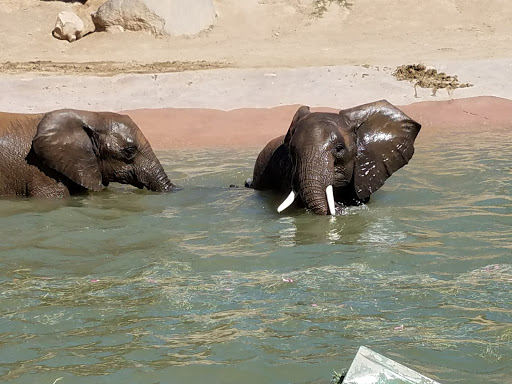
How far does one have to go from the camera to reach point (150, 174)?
11.7 meters

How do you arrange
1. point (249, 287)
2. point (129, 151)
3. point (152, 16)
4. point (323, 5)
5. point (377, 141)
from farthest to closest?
point (323, 5), point (152, 16), point (129, 151), point (377, 141), point (249, 287)

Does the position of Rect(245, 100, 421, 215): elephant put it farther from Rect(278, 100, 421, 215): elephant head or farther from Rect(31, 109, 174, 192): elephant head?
Rect(31, 109, 174, 192): elephant head

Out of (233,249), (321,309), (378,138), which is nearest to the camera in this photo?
(321,309)

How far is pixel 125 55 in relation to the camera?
2656 cm

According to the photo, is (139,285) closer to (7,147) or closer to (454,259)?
(454,259)

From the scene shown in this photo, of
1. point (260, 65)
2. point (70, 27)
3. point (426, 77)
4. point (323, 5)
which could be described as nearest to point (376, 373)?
point (426, 77)

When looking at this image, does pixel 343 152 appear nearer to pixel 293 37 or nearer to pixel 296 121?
pixel 296 121

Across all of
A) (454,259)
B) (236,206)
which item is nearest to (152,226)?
(236,206)

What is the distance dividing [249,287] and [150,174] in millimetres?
4842

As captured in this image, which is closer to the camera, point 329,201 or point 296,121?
point 329,201

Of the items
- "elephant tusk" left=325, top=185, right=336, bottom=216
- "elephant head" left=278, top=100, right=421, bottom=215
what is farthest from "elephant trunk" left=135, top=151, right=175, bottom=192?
"elephant tusk" left=325, top=185, right=336, bottom=216

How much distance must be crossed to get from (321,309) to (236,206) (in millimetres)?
A: 4464

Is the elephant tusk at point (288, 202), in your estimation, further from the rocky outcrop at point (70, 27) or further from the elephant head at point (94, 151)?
the rocky outcrop at point (70, 27)

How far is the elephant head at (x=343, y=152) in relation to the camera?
947cm
